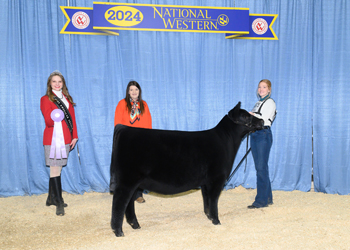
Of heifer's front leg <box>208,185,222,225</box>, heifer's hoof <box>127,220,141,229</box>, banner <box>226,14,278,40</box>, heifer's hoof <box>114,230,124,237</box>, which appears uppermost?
banner <box>226,14,278,40</box>

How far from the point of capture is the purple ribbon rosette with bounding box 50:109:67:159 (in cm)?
347

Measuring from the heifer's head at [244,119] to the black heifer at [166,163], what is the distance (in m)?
0.01

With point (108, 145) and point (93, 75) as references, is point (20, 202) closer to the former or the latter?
point (108, 145)

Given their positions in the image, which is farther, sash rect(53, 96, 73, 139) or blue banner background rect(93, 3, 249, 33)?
blue banner background rect(93, 3, 249, 33)

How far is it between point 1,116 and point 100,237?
9.34 ft

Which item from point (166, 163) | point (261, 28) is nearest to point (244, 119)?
point (166, 163)

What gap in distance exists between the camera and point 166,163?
274 centimetres

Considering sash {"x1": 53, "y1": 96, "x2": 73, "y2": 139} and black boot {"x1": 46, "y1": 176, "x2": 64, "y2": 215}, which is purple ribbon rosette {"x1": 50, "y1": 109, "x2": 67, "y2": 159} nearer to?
sash {"x1": 53, "y1": 96, "x2": 73, "y2": 139}

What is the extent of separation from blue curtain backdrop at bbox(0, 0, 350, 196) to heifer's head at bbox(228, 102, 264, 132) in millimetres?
1430

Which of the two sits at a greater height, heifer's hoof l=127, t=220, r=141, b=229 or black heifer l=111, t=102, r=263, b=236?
black heifer l=111, t=102, r=263, b=236

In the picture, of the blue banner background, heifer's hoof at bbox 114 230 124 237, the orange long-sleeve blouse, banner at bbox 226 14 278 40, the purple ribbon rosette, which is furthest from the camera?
banner at bbox 226 14 278 40

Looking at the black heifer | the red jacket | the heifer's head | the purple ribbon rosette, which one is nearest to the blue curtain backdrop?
the red jacket

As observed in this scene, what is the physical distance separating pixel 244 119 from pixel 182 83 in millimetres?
1697

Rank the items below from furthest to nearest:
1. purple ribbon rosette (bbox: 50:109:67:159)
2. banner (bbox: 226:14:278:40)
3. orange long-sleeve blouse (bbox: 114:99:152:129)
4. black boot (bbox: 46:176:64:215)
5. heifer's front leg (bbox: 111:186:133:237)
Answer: banner (bbox: 226:14:278:40) < orange long-sleeve blouse (bbox: 114:99:152:129) < black boot (bbox: 46:176:64:215) < purple ribbon rosette (bbox: 50:109:67:159) < heifer's front leg (bbox: 111:186:133:237)
